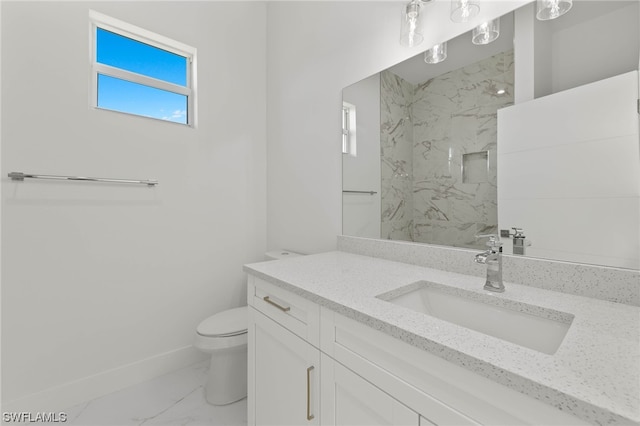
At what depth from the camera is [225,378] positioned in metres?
1.58

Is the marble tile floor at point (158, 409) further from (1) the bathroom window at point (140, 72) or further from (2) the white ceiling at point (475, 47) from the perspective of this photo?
(2) the white ceiling at point (475, 47)

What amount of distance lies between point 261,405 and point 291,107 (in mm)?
1888

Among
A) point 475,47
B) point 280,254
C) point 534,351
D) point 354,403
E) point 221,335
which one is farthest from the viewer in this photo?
point 280,254

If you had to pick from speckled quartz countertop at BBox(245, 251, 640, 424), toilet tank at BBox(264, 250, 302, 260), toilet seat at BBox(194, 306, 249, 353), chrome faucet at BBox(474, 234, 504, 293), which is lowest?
toilet seat at BBox(194, 306, 249, 353)

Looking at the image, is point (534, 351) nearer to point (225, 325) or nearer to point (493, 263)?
point (493, 263)

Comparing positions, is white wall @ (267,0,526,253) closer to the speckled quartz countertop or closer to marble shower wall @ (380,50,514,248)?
marble shower wall @ (380,50,514,248)

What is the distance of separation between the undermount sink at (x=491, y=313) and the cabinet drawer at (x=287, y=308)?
9.6 inches

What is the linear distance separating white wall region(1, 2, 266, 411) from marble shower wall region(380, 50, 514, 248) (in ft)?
4.30

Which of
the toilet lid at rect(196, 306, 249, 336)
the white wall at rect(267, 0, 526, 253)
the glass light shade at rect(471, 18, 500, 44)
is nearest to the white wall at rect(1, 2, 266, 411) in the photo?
the white wall at rect(267, 0, 526, 253)

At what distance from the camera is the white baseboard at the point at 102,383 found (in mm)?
1450

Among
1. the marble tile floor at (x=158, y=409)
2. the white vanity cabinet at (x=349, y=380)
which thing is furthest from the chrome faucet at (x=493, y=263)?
the marble tile floor at (x=158, y=409)

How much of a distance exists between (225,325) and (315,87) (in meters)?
1.65

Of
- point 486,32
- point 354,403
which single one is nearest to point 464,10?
point 486,32

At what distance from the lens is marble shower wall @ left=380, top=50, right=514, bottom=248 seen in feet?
3.55
